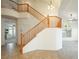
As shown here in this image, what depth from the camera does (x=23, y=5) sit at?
10922mm

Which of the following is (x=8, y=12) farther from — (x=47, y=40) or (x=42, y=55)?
(x=42, y=55)

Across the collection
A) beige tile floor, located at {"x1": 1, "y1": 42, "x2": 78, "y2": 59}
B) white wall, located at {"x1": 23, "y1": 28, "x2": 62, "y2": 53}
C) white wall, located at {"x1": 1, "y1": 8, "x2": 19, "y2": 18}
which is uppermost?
white wall, located at {"x1": 1, "y1": 8, "x2": 19, "y2": 18}

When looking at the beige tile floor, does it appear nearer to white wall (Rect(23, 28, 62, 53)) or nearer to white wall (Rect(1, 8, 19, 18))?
white wall (Rect(23, 28, 62, 53))

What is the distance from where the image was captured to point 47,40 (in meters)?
9.48

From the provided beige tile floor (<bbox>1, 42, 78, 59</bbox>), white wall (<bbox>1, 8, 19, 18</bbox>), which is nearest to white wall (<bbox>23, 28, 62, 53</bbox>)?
beige tile floor (<bbox>1, 42, 78, 59</bbox>)

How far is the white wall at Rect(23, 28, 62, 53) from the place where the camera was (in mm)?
9336

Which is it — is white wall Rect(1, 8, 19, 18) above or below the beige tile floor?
above

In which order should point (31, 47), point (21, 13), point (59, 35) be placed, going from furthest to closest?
point (21, 13)
point (59, 35)
point (31, 47)

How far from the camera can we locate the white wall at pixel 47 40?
934 centimetres

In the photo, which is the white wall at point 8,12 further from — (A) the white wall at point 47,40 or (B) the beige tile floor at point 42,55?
(B) the beige tile floor at point 42,55

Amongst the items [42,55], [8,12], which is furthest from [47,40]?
[8,12]

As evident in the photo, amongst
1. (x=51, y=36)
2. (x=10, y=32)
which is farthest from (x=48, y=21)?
(x=10, y=32)

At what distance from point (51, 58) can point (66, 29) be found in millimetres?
9907

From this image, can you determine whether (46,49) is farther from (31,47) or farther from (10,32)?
(10,32)
